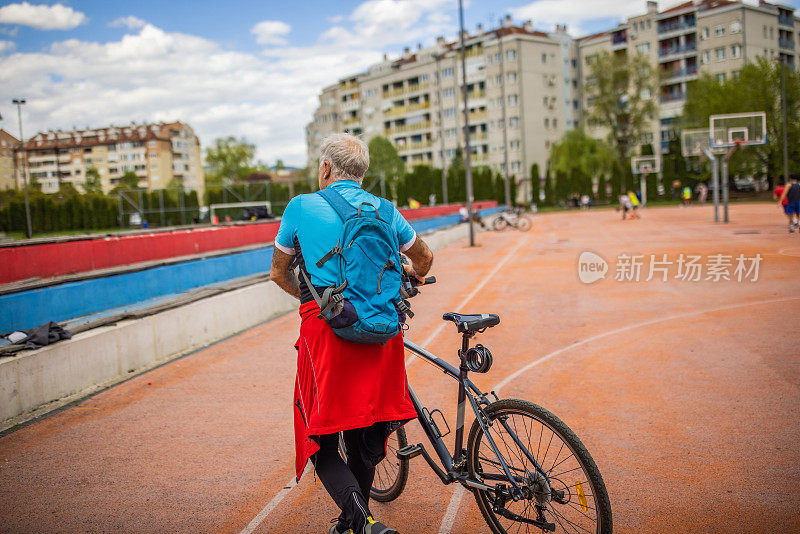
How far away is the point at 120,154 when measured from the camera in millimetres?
138125

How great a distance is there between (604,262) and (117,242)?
11.9 m

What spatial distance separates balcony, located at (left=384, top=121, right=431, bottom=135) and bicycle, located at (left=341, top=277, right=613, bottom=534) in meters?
95.4

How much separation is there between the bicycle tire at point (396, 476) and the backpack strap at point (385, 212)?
1374 millimetres

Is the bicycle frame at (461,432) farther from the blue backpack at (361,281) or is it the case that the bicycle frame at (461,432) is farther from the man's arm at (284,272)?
the man's arm at (284,272)

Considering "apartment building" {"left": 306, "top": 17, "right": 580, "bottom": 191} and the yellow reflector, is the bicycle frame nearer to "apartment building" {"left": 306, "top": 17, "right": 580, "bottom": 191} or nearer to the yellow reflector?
the yellow reflector

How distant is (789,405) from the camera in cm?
569

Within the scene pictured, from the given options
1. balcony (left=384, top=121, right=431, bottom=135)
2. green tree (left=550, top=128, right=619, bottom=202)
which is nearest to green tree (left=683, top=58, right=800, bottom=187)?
green tree (left=550, top=128, right=619, bottom=202)

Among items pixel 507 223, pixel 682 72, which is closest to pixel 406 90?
pixel 682 72

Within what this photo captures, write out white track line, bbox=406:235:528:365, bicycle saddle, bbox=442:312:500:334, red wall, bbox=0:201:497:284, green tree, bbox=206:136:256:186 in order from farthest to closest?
1. green tree, bbox=206:136:256:186
2. red wall, bbox=0:201:497:284
3. white track line, bbox=406:235:528:365
4. bicycle saddle, bbox=442:312:500:334

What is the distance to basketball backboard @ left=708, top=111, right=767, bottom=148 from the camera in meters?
32.8

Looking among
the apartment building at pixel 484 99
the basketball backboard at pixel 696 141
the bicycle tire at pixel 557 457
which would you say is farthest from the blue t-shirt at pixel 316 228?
the apartment building at pixel 484 99

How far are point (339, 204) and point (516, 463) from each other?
1441 millimetres

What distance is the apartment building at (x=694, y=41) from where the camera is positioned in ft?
268

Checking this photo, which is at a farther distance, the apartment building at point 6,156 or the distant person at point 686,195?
the distant person at point 686,195
